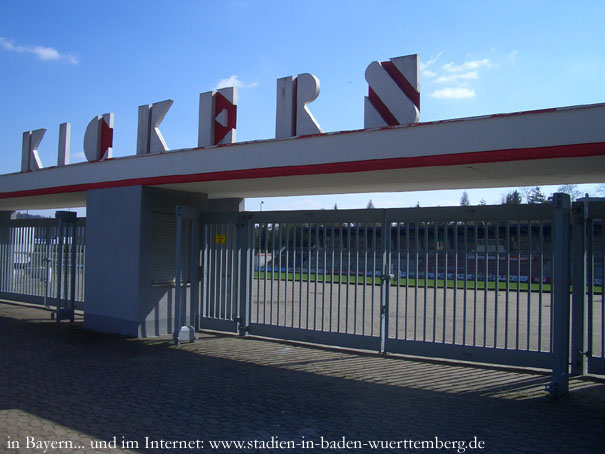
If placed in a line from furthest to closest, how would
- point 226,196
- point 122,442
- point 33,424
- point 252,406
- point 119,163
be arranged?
point 226,196 → point 119,163 → point 252,406 → point 33,424 → point 122,442

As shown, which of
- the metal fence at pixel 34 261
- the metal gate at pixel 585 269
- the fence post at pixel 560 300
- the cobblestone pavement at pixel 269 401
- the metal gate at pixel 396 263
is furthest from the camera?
the metal fence at pixel 34 261

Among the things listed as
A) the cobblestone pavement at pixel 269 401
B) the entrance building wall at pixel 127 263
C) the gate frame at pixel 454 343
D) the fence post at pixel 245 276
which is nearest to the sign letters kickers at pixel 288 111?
the entrance building wall at pixel 127 263

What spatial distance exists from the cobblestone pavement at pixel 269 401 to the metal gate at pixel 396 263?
380mm

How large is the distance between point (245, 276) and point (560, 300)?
552 centimetres

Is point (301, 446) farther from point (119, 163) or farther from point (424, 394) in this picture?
point (119, 163)

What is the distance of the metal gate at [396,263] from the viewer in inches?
294

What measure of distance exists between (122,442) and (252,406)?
1529 millimetres

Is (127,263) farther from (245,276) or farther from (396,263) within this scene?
(396,263)

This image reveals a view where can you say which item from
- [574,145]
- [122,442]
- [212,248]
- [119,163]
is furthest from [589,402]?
[119,163]

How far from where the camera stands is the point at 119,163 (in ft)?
35.0

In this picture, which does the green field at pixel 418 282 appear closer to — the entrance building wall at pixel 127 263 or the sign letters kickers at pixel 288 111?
the entrance building wall at pixel 127 263

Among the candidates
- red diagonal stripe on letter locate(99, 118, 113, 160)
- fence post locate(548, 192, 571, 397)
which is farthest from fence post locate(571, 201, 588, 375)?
red diagonal stripe on letter locate(99, 118, 113, 160)

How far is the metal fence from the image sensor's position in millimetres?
13203

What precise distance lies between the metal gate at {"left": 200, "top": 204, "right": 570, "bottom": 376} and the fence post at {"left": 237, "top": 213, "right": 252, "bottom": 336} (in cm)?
2
